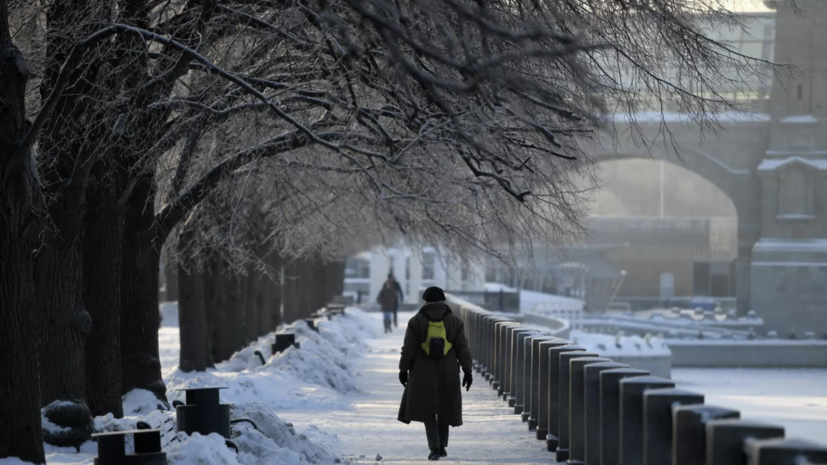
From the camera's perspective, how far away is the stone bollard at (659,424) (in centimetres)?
771

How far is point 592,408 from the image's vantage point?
9805mm

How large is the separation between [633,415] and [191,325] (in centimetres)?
1245

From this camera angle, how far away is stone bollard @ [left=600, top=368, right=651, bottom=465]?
356 inches

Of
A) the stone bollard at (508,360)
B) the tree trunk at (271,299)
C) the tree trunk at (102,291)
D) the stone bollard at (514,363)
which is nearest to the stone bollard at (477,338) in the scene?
the stone bollard at (508,360)

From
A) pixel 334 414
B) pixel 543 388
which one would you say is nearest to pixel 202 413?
pixel 543 388

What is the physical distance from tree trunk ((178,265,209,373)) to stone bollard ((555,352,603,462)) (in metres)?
9.62

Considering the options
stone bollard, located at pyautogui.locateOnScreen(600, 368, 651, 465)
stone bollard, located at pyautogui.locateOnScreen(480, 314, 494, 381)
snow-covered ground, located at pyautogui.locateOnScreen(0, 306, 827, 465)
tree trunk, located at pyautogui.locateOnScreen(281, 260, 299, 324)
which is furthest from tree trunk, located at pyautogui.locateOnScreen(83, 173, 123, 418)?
tree trunk, located at pyautogui.locateOnScreen(281, 260, 299, 324)

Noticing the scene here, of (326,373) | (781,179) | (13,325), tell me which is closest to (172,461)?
(13,325)

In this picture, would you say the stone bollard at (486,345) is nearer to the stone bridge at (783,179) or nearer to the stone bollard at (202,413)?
the stone bollard at (202,413)

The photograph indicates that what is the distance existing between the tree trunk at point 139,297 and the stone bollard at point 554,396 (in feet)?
16.3

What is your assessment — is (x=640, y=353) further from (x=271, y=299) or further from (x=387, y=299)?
(x=271, y=299)

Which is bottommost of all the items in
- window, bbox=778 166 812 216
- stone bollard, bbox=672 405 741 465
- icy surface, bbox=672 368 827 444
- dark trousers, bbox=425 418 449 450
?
icy surface, bbox=672 368 827 444

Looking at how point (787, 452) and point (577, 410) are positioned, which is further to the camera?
point (577, 410)

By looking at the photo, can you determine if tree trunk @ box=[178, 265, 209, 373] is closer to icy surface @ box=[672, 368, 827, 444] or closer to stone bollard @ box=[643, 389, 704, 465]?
icy surface @ box=[672, 368, 827, 444]
